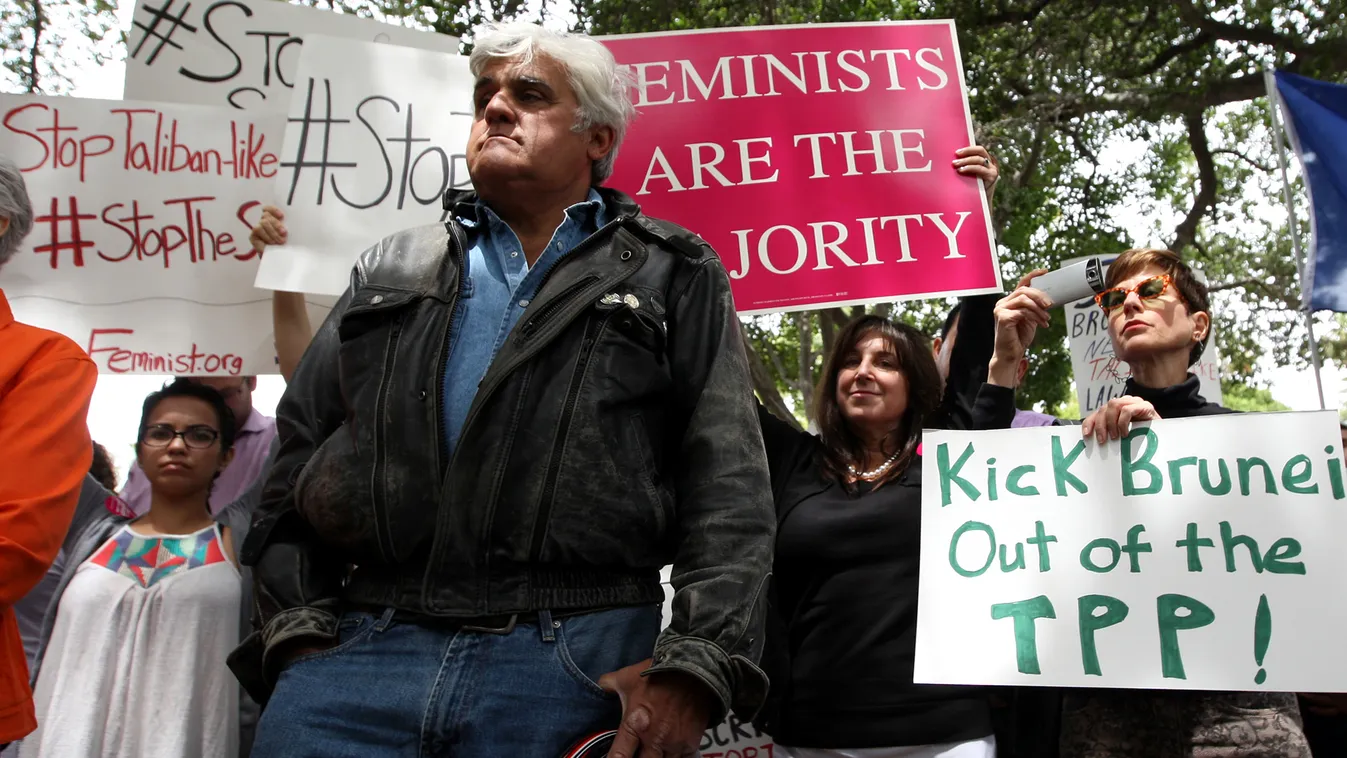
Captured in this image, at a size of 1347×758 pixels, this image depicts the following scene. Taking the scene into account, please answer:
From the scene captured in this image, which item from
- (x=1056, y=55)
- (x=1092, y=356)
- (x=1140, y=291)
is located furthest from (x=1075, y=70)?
(x=1140, y=291)

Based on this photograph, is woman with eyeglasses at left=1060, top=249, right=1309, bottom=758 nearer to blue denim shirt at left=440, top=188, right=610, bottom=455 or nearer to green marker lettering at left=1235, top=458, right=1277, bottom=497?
green marker lettering at left=1235, top=458, right=1277, bottom=497

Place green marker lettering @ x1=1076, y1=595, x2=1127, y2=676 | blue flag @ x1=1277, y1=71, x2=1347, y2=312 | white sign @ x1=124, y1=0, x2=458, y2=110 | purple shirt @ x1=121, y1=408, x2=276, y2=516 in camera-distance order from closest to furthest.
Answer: green marker lettering @ x1=1076, y1=595, x2=1127, y2=676
purple shirt @ x1=121, y1=408, x2=276, y2=516
white sign @ x1=124, y1=0, x2=458, y2=110
blue flag @ x1=1277, y1=71, x2=1347, y2=312

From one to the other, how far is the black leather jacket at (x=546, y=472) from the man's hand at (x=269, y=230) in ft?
4.86

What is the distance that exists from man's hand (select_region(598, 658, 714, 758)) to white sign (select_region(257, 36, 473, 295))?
1928 mm

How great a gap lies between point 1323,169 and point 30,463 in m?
4.68

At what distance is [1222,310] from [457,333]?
1595cm

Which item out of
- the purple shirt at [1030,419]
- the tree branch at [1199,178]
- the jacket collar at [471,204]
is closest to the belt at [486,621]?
the jacket collar at [471,204]

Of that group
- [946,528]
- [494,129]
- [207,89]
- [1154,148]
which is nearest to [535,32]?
[494,129]

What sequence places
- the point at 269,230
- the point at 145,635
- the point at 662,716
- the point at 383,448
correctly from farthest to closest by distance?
the point at 269,230 → the point at 145,635 → the point at 383,448 → the point at 662,716

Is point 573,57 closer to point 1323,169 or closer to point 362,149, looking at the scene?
point 362,149

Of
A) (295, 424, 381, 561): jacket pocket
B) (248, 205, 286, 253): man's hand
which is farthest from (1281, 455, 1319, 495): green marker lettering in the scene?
(248, 205, 286, 253): man's hand

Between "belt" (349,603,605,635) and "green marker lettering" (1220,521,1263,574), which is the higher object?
"green marker lettering" (1220,521,1263,574)

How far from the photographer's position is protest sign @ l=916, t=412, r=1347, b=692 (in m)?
2.23

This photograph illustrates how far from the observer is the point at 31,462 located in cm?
183
